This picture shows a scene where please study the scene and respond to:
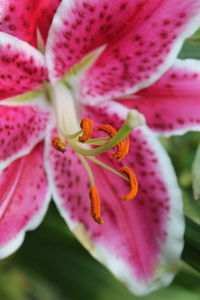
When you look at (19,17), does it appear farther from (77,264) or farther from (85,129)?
(77,264)

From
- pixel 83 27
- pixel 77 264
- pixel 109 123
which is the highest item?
pixel 83 27

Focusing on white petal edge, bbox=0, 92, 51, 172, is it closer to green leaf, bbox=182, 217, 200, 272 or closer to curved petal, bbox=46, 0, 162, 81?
curved petal, bbox=46, 0, 162, 81

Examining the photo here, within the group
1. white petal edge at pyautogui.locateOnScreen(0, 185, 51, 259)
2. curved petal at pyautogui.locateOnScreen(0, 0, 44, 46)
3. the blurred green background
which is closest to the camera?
curved petal at pyautogui.locateOnScreen(0, 0, 44, 46)

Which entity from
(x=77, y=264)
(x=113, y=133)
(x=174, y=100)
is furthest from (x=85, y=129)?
(x=77, y=264)

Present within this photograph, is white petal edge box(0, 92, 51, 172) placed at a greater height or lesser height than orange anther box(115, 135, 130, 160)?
greater

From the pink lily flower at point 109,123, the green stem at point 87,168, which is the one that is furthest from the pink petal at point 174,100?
the green stem at point 87,168

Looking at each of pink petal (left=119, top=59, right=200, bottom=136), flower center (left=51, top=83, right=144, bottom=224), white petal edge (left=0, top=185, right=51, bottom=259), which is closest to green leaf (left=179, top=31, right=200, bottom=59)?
pink petal (left=119, top=59, right=200, bottom=136)

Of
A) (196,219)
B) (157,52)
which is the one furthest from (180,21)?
(196,219)

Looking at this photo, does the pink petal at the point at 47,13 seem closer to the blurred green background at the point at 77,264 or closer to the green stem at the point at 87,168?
the green stem at the point at 87,168
